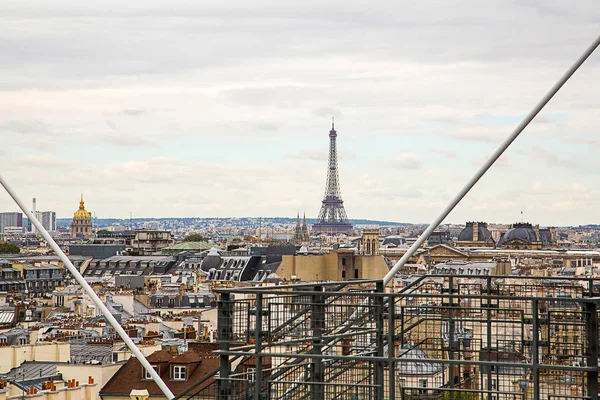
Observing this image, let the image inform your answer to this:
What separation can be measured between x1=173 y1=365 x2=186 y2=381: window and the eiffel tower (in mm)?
147027

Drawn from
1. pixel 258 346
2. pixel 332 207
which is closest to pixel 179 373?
pixel 258 346

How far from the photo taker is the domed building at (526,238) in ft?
379

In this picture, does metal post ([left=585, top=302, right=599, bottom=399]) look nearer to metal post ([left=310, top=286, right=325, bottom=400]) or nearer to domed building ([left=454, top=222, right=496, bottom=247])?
metal post ([left=310, top=286, right=325, bottom=400])

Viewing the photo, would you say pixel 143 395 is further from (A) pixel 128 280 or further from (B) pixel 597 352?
(A) pixel 128 280

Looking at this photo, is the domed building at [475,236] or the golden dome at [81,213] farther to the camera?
the golden dome at [81,213]

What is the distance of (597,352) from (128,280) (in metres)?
65.9

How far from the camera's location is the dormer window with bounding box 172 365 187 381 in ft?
74.2

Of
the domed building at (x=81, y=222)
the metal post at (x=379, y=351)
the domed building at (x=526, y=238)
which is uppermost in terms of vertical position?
the domed building at (x=81, y=222)

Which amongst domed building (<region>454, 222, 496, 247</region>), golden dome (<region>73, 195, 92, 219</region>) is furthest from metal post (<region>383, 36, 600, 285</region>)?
golden dome (<region>73, 195, 92, 219</region>)

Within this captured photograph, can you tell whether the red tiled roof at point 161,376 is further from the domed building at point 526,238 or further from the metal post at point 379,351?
the domed building at point 526,238

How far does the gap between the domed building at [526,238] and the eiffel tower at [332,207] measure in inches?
1797

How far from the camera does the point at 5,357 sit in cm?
2819

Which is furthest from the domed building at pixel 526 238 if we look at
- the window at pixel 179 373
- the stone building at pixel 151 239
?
the window at pixel 179 373

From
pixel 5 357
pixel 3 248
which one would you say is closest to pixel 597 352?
pixel 5 357
